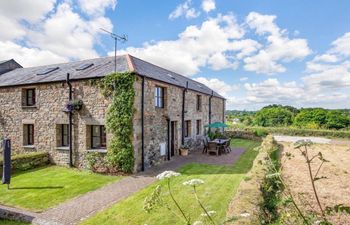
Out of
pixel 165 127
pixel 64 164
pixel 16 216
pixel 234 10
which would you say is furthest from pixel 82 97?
pixel 234 10

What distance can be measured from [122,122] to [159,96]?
3.67m

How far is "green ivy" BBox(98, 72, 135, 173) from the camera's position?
1091cm

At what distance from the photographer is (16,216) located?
22.4ft

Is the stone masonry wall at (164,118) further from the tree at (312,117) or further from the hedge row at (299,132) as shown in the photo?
the tree at (312,117)

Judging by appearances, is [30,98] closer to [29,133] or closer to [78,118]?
[29,133]

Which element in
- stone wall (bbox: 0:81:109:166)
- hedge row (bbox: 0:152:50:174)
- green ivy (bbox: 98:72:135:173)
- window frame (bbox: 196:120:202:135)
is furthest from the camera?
window frame (bbox: 196:120:202:135)

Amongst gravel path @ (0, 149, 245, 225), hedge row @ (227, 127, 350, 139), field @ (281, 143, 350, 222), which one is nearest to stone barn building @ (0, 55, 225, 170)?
gravel path @ (0, 149, 245, 225)

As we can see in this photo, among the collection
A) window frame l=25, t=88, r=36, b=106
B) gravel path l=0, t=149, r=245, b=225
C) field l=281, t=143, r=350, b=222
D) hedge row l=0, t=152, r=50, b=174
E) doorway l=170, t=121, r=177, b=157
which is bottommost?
gravel path l=0, t=149, r=245, b=225

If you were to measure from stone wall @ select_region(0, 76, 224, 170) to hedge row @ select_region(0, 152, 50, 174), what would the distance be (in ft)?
1.27

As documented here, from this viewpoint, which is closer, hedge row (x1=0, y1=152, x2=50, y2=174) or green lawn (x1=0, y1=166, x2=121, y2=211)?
green lawn (x1=0, y1=166, x2=121, y2=211)

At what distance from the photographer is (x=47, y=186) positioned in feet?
30.8

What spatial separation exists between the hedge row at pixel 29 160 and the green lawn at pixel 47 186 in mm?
495

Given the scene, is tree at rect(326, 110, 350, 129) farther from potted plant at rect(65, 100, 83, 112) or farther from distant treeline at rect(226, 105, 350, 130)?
potted plant at rect(65, 100, 83, 112)

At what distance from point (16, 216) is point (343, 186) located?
1188 centimetres
